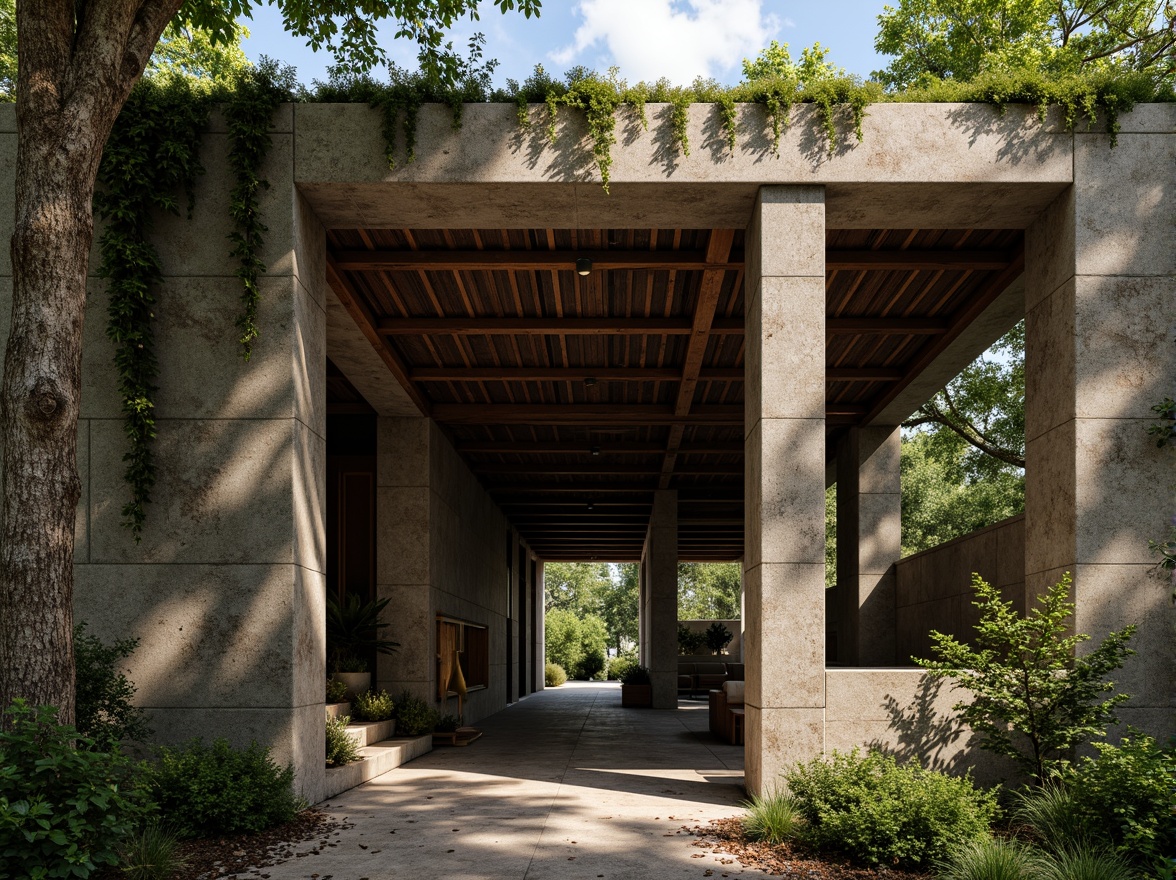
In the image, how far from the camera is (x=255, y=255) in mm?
8500

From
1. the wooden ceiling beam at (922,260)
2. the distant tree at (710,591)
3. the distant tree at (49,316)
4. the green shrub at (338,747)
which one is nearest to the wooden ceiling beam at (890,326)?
the wooden ceiling beam at (922,260)

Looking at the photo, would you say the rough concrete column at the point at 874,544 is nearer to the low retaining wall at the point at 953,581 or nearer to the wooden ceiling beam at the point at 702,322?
the low retaining wall at the point at 953,581

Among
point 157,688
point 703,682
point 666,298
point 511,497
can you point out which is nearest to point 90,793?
point 157,688

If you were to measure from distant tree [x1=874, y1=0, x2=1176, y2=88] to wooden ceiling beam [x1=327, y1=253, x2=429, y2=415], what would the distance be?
38.5ft

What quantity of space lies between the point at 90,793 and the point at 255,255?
4.71m

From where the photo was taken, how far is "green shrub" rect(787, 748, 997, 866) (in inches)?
249

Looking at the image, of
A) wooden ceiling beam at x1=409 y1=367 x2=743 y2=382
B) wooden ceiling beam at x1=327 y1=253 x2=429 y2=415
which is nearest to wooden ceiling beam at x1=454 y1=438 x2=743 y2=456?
wooden ceiling beam at x1=327 y1=253 x2=429 y2=415

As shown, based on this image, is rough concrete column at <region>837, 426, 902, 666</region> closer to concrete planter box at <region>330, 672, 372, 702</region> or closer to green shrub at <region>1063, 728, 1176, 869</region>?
concrete planter box at <region>330, 672, 372, 702</region>

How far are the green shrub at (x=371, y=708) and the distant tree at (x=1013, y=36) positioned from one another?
14649mm

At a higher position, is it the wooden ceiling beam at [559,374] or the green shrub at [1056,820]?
the wooden ceiling beam at [559,374]

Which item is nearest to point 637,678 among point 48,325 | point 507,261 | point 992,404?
point 992,404

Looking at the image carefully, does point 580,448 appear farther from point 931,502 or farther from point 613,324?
point 931,502

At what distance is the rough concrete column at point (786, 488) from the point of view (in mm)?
8172

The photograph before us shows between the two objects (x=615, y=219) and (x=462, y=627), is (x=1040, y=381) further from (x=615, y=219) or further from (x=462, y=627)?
(x=462, y=627)
